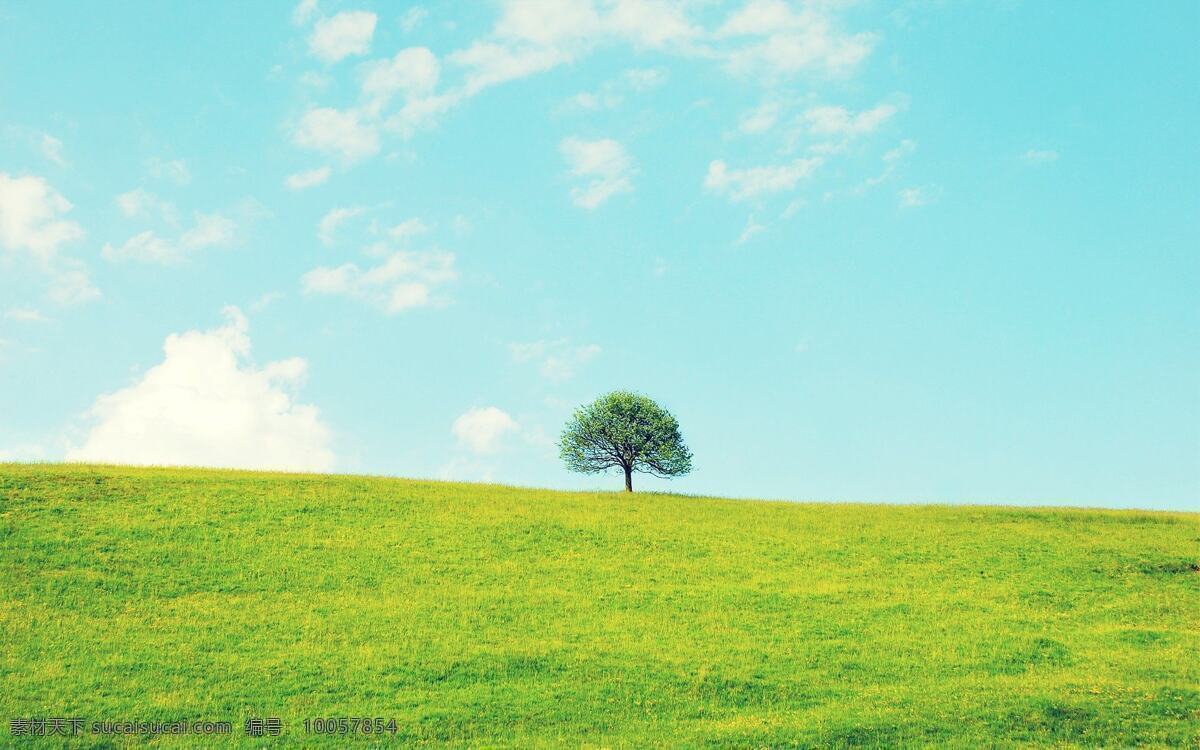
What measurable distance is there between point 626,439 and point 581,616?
30.5 metres

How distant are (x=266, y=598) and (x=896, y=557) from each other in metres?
31.4

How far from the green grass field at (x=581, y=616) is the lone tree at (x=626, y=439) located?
31.5 feet

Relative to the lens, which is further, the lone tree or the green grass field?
the lone tree

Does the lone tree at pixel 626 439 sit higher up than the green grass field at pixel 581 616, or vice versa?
the lone tree at pixel 626 439

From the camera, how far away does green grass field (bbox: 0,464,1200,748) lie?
85.1 feet

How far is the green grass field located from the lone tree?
9.60 m

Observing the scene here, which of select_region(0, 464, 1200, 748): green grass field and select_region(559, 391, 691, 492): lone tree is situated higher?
select_region(559, 391, 691, 492): lone tree

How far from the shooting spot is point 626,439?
65188 millimetres

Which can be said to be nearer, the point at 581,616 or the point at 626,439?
the point at 581,616

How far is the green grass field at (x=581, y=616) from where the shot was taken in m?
25.9

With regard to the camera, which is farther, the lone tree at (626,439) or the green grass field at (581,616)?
the lone tree at (626,439)

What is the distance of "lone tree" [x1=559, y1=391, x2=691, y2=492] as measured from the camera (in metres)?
65.1

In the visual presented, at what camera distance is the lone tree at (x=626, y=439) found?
214 ft

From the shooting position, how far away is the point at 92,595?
36000 mm
